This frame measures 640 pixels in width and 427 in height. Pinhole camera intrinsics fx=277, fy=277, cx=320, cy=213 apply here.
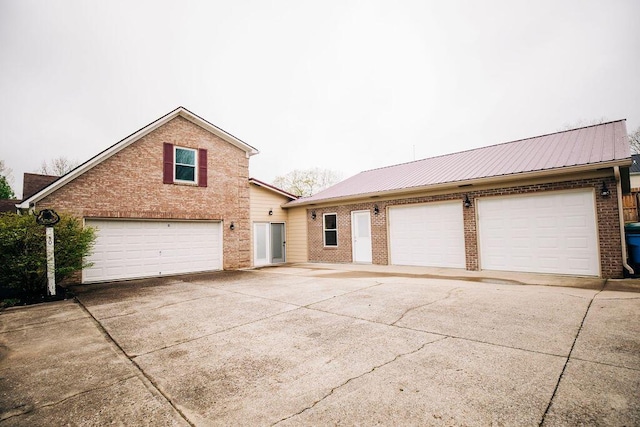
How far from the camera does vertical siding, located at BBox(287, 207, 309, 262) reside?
1530 centimetres

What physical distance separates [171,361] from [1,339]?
343 centimetres

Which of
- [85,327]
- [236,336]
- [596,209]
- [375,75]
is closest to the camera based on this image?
[236,336]

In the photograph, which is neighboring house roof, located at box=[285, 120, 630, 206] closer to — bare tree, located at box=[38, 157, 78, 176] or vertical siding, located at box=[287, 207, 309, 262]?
vertical siding, located at box=[287, 207, 309, 262]

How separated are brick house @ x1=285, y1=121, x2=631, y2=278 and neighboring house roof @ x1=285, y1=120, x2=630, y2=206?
41mm

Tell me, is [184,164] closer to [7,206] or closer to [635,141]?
[7,206]

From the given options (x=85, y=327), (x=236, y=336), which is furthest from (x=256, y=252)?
(x=236, y=336)

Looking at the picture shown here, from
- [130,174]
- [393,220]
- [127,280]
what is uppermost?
[130,174]

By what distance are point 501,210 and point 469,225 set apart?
3.65 feet

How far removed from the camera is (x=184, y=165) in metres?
11.9

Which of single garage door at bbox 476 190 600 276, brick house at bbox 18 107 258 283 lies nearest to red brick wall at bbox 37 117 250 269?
brick house at bbox 18 107 258 283

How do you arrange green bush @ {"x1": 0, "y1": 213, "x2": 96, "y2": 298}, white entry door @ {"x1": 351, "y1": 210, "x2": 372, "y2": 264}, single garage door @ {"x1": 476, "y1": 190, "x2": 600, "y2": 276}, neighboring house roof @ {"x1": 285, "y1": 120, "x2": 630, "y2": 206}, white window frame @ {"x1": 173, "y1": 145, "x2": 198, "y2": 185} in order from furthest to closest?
white entry door @ {"x1": 351, "y1": 210, "x2": 372, "y2": 264} → white window frame @ {"x1": 173, "y1": 145, "x2": 198, "y2": 185} → neighboring house roof @ {"x1": 285, "y1": 120, "x2": 630, "y2": 206} → single garage door @ {"x1": 476, "y1": 190, "x2": 600, "y2": 276} → green bush @ {"x1": 0, "y1": 213, "x2": 96, "y2": 298}

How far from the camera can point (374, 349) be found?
3434mm

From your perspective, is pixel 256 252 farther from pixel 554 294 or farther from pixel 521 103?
pixel 521 103

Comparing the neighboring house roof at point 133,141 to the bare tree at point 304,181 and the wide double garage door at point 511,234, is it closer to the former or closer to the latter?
the wide double garage door at point 511,234
